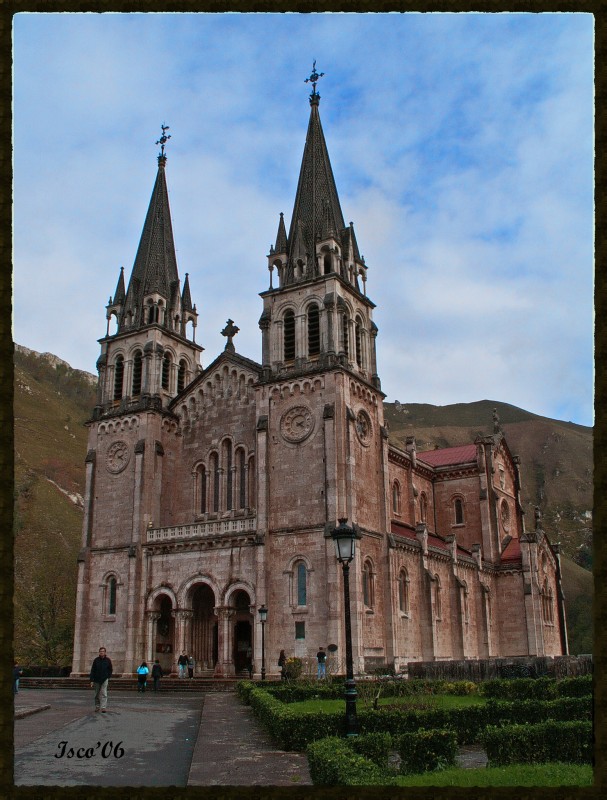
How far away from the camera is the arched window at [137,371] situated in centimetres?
5169

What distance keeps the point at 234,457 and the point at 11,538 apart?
41.8 metres

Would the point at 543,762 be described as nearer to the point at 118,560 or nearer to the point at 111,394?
the point at 118,560

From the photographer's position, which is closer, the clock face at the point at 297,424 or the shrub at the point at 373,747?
the shrub at the point at 373,747

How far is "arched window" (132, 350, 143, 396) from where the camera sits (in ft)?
170

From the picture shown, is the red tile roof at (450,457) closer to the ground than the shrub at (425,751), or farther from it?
farther from it

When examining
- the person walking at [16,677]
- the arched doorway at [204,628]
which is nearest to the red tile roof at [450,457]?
A: the arched doorway at [204,628]

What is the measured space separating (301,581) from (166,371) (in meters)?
19.4

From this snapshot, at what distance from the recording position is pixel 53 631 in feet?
193

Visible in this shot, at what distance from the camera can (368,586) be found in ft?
132

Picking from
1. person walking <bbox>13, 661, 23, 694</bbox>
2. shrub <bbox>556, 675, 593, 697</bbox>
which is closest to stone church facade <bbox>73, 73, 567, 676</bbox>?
person walking <bbox>13, 661, 23, 694</bbox>

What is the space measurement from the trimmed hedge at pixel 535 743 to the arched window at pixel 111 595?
125ft

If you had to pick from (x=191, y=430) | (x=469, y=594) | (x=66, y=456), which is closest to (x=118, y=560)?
(x=191, y=430)

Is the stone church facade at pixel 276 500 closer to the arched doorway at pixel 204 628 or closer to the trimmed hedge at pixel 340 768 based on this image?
the arched doorway at pixel 204 628

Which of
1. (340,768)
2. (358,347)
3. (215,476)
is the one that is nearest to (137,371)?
(215,476)
